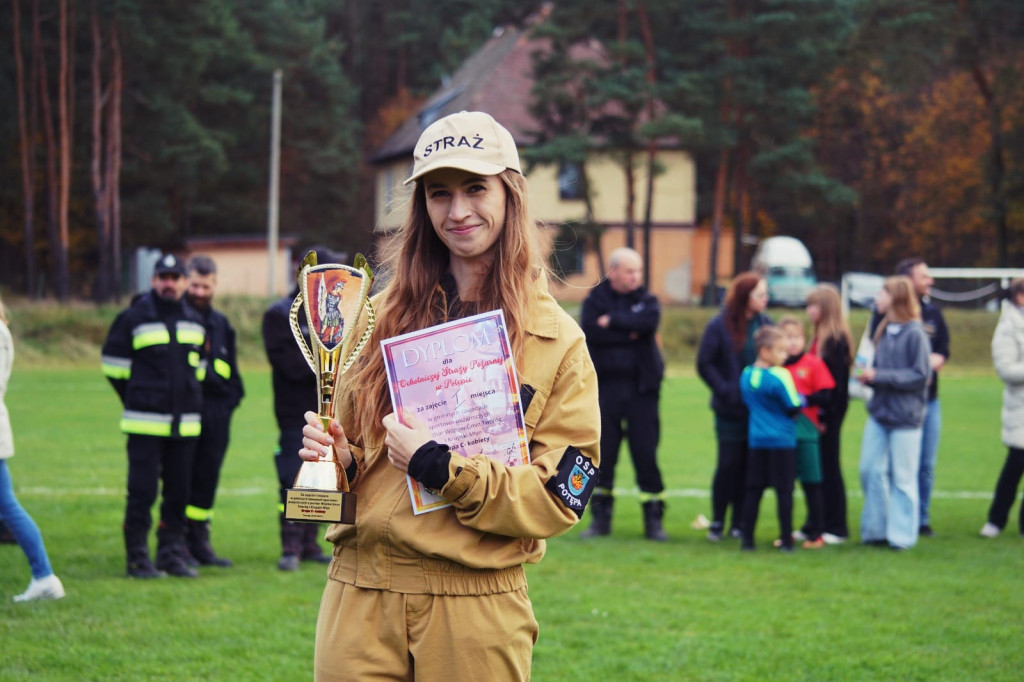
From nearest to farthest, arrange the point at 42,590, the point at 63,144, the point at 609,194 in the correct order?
the point at 42,590
the point at 63,144
the point at 609,194

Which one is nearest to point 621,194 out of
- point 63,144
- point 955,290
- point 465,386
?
point 955,290

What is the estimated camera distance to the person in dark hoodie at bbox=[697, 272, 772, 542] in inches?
364

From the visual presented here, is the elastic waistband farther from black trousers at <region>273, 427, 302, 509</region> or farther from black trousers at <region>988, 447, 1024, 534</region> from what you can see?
black trousers at <region>988, 447, 1024, 534</region>

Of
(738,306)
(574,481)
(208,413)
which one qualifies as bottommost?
(208,413)

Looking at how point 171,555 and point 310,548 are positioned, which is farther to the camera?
point 310,548

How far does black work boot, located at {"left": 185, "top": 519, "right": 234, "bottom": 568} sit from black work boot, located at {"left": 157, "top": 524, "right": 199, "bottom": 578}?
1.13ft

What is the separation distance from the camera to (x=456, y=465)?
2.59 metres

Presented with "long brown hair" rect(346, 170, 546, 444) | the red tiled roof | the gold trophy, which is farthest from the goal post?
the gold trophy

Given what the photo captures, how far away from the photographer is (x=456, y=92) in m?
49.2

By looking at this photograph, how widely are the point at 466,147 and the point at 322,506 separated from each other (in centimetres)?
93

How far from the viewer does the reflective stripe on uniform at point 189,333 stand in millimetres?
7527

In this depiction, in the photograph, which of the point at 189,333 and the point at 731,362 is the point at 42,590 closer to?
the point at 189,333

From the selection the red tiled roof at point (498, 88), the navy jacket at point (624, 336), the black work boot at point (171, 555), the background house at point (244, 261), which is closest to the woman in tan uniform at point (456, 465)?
the black work boot at point (171, 555)

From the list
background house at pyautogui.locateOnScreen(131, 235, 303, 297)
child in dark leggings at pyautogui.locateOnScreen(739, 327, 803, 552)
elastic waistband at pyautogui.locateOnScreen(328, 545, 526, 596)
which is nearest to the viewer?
elastic waistband at pyautogui.locateOnScreen(328, 545, 526, 596)
